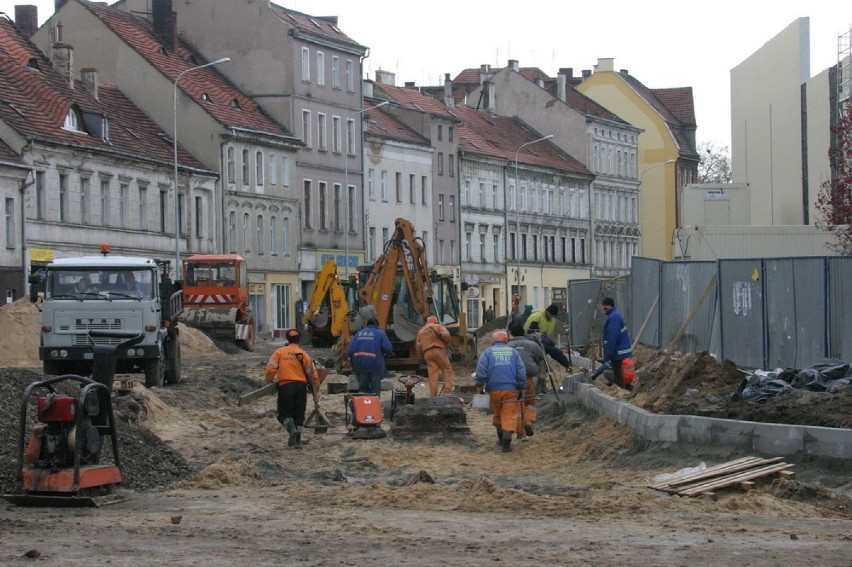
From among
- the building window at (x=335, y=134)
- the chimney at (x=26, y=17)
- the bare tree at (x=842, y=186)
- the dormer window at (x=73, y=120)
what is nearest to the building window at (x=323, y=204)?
the building window at (x=335, y=134)

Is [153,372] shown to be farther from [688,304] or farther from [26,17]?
[26,17]

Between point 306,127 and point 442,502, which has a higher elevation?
point 306,127

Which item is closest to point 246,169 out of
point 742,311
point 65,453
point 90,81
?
point 90,81

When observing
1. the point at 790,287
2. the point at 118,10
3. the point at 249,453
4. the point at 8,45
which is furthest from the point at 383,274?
the point at 118,10

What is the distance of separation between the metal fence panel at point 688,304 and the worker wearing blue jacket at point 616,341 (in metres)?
2.83

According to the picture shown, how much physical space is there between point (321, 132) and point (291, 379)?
57.3 m

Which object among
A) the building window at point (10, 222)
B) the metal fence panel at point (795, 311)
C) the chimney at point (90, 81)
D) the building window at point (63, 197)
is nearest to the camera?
the metal fence panel at point (795, 311)

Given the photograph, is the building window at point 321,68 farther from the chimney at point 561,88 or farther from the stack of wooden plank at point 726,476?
the stack of wooden plank at point 726,476

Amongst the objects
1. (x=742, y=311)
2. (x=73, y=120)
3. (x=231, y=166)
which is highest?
(x=73, y=120)

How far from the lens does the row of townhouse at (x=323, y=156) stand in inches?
2692

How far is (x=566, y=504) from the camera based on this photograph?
49.6 ft

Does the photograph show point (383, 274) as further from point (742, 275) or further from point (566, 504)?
point (566, 504)

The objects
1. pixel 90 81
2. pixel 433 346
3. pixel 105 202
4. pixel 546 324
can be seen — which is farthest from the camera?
pixel 90 81

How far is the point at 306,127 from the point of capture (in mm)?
77188
